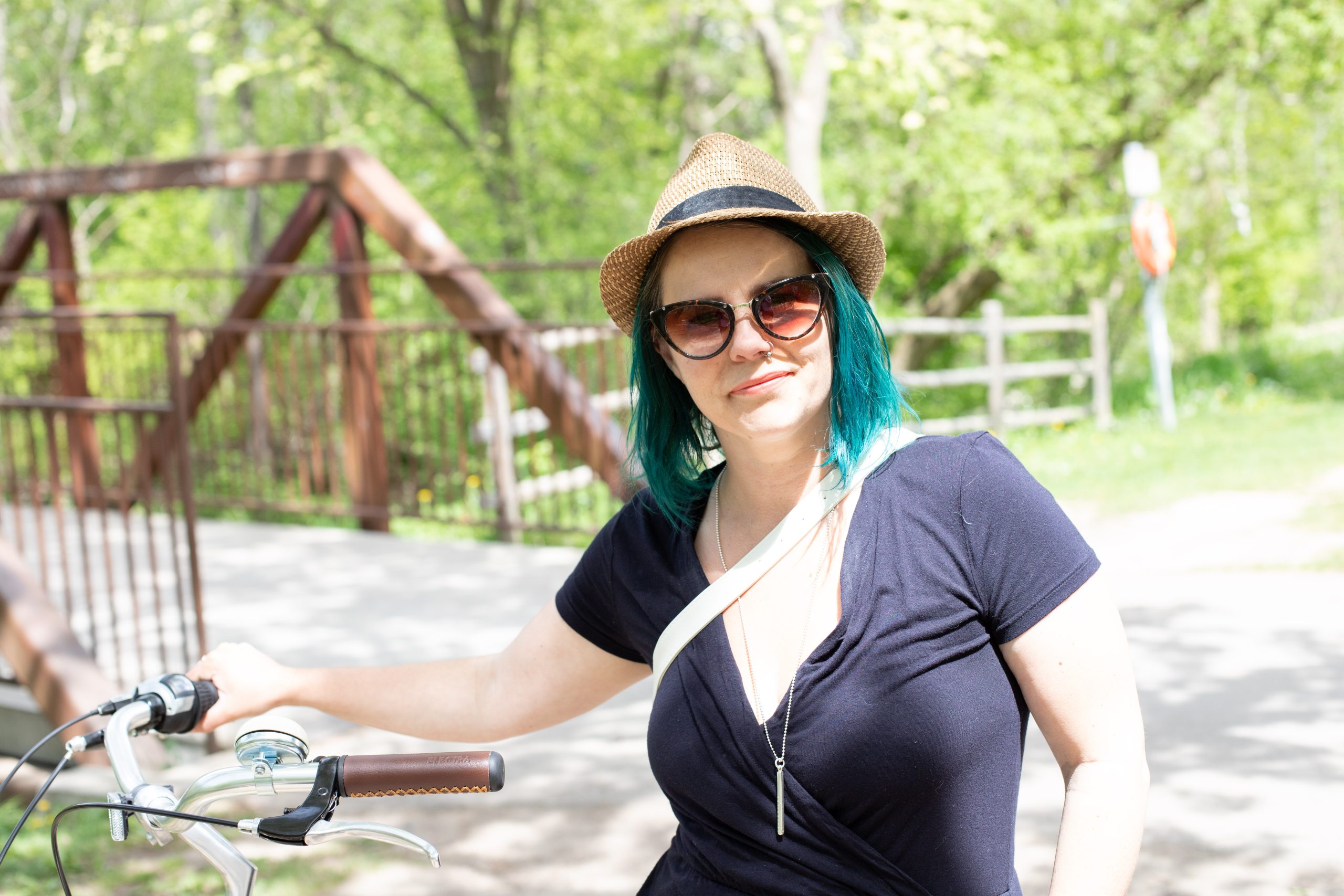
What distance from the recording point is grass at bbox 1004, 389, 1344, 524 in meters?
8.41

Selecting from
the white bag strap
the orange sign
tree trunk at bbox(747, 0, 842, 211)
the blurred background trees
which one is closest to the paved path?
the white bag strap

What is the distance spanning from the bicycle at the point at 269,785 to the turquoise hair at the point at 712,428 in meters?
0.61

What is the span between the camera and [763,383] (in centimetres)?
183

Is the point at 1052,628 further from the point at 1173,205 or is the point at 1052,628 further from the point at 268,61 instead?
the point at 1173,205

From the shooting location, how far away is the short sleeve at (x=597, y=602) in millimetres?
2031

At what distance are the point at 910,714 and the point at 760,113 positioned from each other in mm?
20120

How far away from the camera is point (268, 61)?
507 inches

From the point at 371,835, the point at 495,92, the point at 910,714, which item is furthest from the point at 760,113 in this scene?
the point at 371,835

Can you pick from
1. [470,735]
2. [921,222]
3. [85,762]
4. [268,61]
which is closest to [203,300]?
[268,61]

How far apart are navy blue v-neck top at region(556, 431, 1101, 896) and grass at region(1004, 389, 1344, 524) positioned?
20.7 ft

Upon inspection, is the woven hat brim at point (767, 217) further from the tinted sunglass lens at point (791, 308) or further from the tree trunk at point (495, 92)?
the tree trunk at point (495, 92)

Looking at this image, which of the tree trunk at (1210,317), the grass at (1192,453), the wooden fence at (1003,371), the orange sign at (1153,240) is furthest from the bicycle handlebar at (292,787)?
the tree trunk at (1210,317)

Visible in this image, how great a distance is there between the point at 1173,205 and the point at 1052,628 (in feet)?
66.5

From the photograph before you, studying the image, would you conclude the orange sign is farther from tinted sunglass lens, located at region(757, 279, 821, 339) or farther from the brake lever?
the brake lever
